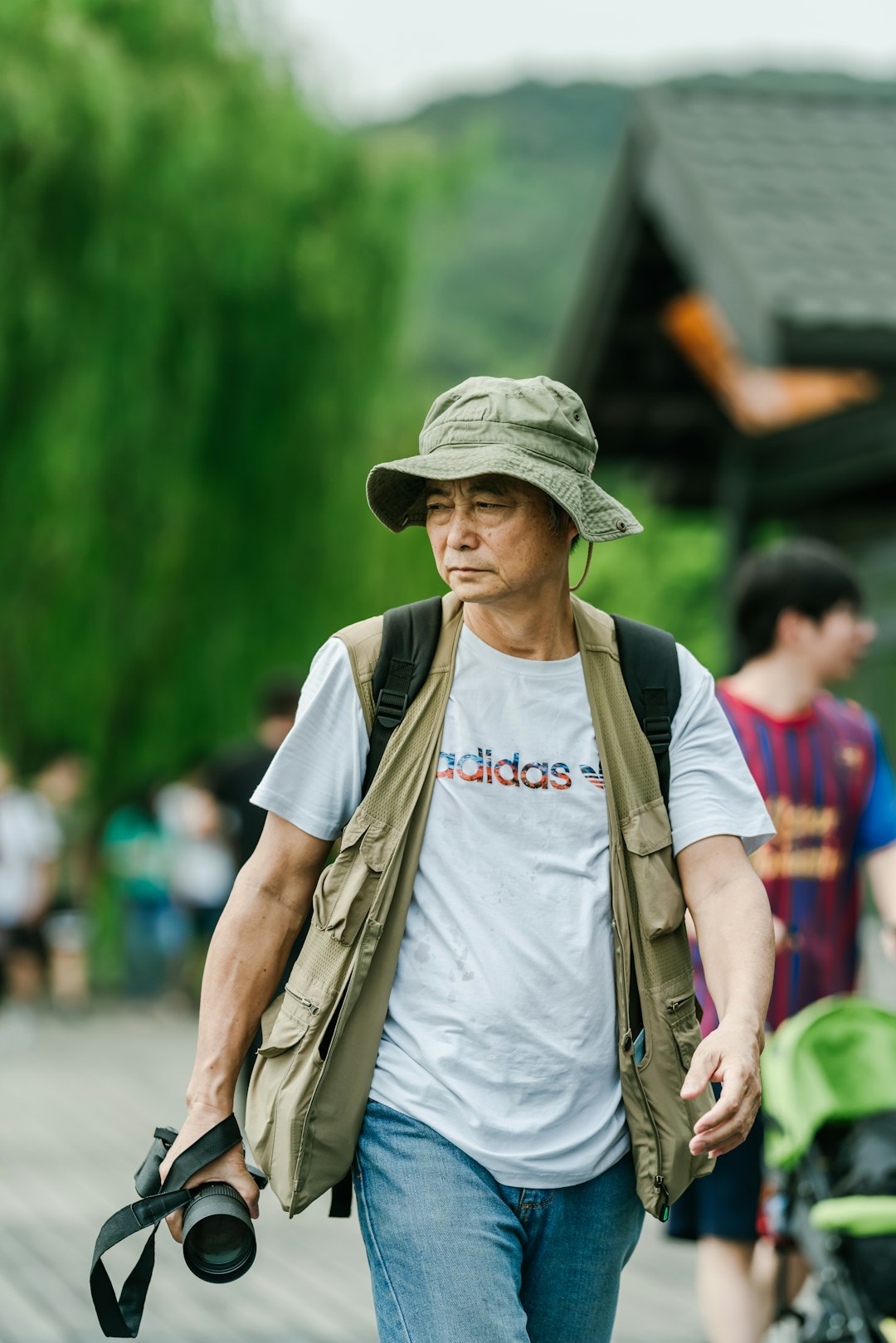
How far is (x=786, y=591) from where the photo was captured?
4598 millimetres

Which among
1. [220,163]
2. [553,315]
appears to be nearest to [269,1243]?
[220,163]

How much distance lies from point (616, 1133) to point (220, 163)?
13.5 metres

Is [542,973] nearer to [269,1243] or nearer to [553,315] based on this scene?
[269,1243]

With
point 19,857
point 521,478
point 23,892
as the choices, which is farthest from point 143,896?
point 521,478

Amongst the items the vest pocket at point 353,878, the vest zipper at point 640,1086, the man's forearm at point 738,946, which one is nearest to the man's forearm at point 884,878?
the man's forearm at point 738,946

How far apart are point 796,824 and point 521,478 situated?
6.33 ft

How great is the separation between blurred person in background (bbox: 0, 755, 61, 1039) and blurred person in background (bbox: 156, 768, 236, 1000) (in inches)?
40.4

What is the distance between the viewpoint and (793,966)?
4438mm

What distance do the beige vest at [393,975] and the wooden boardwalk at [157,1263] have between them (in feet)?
1.39

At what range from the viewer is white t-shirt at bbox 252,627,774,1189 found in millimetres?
2691

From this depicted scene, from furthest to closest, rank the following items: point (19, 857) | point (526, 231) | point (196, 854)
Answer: point (526, 231) < point (196, 854) < point (19, 857)

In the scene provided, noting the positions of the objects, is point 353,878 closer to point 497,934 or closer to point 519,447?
point 497,934

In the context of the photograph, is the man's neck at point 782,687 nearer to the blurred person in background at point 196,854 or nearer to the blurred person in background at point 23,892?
the blurred person in background at point 23,892

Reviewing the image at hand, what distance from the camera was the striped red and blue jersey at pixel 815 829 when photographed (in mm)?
4387
